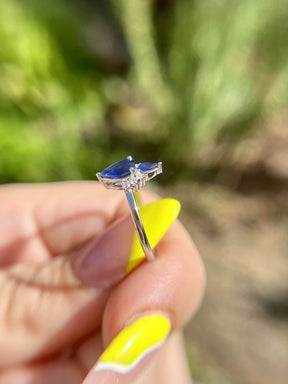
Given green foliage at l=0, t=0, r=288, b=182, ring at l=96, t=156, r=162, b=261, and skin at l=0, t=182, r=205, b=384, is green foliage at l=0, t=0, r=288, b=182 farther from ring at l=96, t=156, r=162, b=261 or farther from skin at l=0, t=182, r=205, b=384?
ring at l=96, t=156, r=162, b=261

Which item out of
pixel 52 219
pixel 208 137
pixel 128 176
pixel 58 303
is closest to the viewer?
pixel 128 176

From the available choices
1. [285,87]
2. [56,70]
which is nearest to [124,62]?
[56,70]

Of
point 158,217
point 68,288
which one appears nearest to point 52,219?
point 68,288

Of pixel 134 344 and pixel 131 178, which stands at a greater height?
pixel 131 178

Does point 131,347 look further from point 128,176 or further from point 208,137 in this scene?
point 208,137

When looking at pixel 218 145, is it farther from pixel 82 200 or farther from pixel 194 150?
pixel 82 200

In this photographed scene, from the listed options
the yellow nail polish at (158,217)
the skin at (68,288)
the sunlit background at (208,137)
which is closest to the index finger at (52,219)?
the skin at (68,288)
